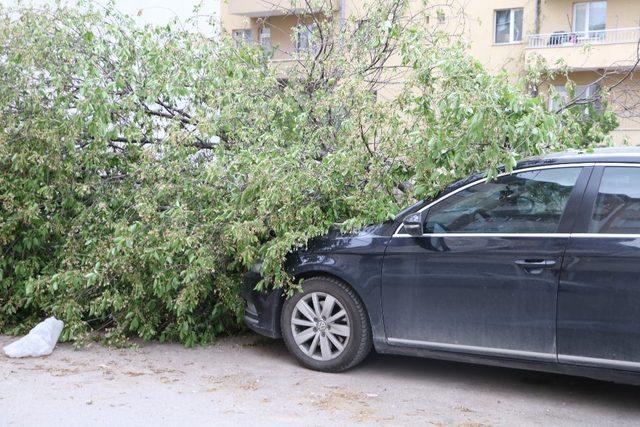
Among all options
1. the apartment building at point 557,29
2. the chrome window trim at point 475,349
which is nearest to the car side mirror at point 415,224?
the chrome window trim at point 475,349

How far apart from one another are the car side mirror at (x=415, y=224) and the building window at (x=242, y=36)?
3.23m

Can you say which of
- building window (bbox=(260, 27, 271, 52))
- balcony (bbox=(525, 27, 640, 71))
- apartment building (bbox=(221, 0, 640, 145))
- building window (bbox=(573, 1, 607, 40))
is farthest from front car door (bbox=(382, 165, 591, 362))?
building window (bbox=(573, 1, 607, 40))

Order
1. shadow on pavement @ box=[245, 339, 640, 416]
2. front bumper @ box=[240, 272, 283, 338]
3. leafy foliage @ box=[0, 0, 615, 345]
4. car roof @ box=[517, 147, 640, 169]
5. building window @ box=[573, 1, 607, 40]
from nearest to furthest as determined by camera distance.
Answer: car roof @ box=[517, 147, 640, 169] → shadow on pavement @ box=[245, 339, 640, 416] → leafy foliage @ box=[0, 0, 615, 345] → front bumper @ box=[240, 272, 283, 338] → building window @ box=[573, 1, 607, 40]

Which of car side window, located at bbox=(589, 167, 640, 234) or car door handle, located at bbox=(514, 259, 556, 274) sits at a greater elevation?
car side window, located at bbox=(589, 167, 640, 234)

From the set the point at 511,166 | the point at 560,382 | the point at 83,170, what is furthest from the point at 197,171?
the point at 560,382

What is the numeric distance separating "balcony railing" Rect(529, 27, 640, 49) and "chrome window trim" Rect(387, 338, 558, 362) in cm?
Result: 1994

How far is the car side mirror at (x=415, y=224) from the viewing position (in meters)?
5.36

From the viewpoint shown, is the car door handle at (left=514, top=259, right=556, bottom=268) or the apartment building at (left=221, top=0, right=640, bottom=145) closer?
the car door handle at (left=514, top=259, right=556, bottom=268)

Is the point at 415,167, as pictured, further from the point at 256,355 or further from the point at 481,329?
the point at 256,355

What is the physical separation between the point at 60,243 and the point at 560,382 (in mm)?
4715

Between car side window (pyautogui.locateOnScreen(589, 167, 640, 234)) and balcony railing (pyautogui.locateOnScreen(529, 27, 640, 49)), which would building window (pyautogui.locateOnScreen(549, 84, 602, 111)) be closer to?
car side window (pyautogui.locateOnScreen(589, 167, 640, 234))

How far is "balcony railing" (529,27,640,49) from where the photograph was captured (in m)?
23.5

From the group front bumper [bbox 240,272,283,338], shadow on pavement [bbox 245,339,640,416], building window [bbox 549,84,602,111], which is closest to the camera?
shadow on pavement [bbox 245,339,640,416]

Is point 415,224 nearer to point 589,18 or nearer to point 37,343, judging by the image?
point 37,343
